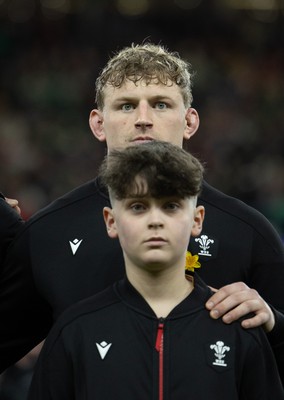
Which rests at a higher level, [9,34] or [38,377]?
[9,34]

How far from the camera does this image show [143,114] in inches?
142

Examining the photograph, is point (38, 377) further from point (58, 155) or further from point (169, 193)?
point (58, 155)

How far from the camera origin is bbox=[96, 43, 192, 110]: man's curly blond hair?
12.2 feet

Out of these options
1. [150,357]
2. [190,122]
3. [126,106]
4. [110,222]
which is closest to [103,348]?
[150,357]

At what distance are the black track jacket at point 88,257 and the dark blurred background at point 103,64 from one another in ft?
23.5

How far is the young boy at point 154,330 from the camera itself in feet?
9.84

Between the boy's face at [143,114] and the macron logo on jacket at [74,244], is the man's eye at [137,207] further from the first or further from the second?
the macron logo on jacket at [74,244]

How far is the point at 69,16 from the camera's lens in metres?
16.2

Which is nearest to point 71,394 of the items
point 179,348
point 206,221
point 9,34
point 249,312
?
point 179,348

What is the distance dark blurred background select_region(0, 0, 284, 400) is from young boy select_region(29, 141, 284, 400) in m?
7.94

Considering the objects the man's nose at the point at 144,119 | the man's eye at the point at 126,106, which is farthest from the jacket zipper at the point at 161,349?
the man's eye at the point at 126,106

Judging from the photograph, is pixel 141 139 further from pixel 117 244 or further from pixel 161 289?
pixel 161 289

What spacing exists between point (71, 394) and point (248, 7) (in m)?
14.3

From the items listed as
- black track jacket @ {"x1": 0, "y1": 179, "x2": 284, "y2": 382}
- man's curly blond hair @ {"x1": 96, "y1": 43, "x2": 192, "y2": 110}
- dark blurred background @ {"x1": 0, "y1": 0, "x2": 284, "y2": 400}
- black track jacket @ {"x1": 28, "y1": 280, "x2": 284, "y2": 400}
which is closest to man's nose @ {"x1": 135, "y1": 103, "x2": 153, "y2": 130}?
man's curly blond hair @ {"x1": 96, "y1": 43, "x2": 192, "y2": 110}
